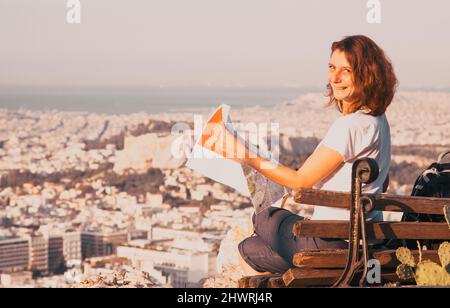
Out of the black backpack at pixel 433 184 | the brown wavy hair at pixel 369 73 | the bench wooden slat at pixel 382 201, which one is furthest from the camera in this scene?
the black backpack at pixel 433 184

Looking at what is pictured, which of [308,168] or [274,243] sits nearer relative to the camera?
[308,168]

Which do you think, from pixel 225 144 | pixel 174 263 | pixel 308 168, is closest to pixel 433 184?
pixel 308 168

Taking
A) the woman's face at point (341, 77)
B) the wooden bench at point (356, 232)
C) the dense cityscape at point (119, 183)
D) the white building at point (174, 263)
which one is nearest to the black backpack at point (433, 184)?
the wooden bench at point (356, 232)

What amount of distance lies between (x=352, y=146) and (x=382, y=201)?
9.7 inches

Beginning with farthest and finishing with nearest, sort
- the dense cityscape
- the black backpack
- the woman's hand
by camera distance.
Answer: the dense cityscape
the black backpack
the woman's hand

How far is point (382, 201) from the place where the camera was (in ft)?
10.2

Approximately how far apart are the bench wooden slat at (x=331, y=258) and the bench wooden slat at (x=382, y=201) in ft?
0.52

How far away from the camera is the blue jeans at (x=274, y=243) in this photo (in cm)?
333

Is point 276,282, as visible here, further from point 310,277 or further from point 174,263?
→ point 174,263

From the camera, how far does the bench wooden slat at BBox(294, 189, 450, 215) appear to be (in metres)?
3.04

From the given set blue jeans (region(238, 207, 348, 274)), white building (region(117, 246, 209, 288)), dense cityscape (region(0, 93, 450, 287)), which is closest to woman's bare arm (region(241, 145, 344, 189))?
blue jeans (region(238, 207, 348, 274))

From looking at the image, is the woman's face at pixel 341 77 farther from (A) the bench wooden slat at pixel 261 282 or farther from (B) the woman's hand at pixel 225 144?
(A) the bench wooden slat at pixel 261 282

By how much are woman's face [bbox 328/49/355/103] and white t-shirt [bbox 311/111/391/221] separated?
112mm

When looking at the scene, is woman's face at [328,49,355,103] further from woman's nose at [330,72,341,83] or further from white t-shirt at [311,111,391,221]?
white t-shirt at [311,111,391,221]
